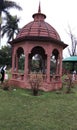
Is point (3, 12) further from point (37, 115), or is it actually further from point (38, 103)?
point (37, 115)

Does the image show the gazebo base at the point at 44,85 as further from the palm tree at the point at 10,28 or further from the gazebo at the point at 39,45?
the palm tree at the point at 10,28

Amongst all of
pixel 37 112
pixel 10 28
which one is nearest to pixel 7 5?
pixel 10 28

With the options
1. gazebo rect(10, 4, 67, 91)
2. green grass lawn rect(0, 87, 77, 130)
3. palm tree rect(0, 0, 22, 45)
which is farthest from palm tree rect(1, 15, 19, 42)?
green grass lawn rect(0, 87, 77, 130)

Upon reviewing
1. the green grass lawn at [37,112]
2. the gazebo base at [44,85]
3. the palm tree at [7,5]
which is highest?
the palm tree at [7,5]

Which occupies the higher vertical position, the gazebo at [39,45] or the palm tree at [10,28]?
the palm tree at [10,28]

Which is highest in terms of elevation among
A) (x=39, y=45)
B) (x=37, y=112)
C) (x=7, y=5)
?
(x=7, y=5)

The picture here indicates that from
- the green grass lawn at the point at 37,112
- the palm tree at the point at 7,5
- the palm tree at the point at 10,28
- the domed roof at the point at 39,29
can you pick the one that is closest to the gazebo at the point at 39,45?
the domed roof at the point at 39,29

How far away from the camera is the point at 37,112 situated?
10539mm

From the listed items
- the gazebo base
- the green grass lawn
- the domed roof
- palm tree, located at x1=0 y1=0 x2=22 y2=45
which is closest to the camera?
the green grass lawn

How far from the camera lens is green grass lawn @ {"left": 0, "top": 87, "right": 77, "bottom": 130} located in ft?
28.6

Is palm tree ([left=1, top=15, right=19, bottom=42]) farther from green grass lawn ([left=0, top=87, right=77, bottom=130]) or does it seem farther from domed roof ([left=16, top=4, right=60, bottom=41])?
green grass lawn ([left=0, top=87, right=77, bottom=130])

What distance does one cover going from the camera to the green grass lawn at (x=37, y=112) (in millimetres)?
8723

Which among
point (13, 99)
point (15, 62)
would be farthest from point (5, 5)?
point (13, 99)

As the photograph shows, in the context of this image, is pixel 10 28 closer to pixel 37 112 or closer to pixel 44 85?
pixel 44 85
